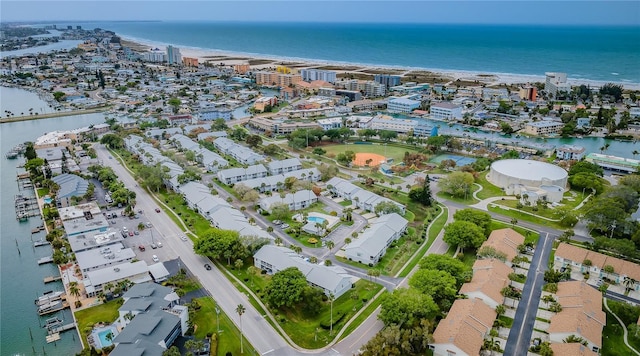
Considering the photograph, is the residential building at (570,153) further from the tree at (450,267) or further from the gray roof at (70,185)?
the gray roof at (70,185)

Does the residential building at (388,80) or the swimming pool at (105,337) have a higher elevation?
the residential building at (388,80)

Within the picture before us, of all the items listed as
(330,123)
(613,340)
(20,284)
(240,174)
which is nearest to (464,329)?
(613,340)

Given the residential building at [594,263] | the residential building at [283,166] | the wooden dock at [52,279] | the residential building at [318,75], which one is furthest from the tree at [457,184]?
the residential building at [318,75]

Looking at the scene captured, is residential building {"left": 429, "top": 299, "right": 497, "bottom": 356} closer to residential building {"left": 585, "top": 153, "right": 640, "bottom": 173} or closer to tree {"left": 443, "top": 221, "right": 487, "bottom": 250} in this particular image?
tree {"left": 443, "top": 221, "right": 487, "bottom": 250}

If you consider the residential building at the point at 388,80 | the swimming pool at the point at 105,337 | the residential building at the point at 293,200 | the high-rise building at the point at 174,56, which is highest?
the high-rise building at the point at 174,56

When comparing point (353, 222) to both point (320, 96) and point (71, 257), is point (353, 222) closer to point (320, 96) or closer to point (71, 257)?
point (71, 257)

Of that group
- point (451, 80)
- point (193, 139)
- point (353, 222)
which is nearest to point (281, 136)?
point (193, 139)
